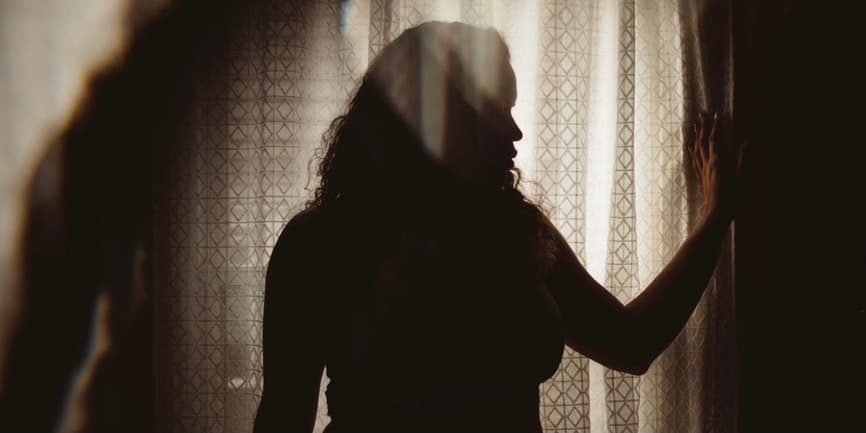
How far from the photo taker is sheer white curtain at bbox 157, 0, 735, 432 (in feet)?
3.43

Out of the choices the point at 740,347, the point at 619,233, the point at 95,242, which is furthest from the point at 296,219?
the point at 740,347

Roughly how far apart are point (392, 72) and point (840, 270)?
106 centimetres

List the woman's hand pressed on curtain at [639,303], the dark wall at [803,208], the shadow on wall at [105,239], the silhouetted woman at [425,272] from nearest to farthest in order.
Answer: the silhouetted woman at [425,272], the woman's hand pressed on curtain at [639,303], the shadow on wall at [105,239], the dark wall at [803,208]

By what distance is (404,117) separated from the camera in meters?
0.78

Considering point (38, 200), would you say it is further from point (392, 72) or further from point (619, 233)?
point (619, 233)

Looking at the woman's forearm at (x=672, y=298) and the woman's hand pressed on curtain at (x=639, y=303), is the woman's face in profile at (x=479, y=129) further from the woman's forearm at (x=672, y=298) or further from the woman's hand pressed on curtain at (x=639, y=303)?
the woman's forearm at (x=672, y=298)

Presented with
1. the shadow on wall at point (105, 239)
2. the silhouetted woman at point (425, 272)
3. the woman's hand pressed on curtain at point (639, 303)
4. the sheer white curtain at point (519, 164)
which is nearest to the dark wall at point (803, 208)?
the sheer white curtain at point (519, 164)

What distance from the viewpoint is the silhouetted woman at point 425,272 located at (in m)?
0.71

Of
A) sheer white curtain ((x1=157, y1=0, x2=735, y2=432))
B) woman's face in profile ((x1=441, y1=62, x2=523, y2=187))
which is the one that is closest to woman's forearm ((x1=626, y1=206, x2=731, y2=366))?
sheer white curtain ((x1=157, y1=0, x2=735, y2=432))

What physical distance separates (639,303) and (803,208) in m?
0.54

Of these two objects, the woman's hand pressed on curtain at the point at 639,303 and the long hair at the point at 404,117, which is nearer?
the long hair at the point at 404,117

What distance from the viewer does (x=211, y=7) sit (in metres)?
1.04

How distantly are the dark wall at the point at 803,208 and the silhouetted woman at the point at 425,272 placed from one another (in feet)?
1.75

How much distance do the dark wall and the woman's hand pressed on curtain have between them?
0.91 feet
